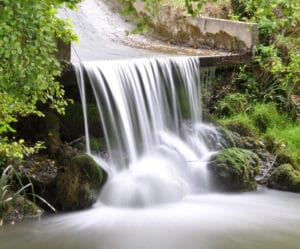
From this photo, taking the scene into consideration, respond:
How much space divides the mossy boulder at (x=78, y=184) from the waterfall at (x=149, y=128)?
307mm

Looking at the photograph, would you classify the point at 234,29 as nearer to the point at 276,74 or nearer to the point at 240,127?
the point at 276,74

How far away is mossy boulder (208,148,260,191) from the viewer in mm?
8227

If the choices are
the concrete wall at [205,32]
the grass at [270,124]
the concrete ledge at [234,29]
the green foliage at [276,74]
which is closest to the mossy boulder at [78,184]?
the grass at [270,124]

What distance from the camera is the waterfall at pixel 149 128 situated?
7621mm

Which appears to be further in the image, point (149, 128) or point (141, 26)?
point (149, 128)

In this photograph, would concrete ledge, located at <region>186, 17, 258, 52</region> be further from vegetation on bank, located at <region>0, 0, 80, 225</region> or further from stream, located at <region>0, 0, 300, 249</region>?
vegetation on bank, located at <region>0, 0, 80, 225</region>

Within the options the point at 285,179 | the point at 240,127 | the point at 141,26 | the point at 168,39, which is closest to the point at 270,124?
the point at 240,127

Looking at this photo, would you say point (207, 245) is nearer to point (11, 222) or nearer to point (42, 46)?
point (11, 222)

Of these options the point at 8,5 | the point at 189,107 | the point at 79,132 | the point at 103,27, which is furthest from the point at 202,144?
the point at 8,5

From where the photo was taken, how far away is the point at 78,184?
689cm

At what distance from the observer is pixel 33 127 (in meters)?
7.66

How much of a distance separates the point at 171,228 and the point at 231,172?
1.95m

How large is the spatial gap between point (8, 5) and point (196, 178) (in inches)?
200

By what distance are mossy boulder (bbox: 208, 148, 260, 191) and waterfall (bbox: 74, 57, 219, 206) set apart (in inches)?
6.9
